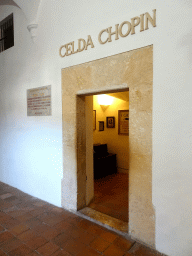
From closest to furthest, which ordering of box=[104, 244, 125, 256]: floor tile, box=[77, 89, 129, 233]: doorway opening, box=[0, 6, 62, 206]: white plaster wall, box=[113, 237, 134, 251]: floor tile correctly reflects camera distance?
box=[104, 244, 125, 256]: floor tile → box=[113, 237, 134, 251]: floor tile → box=[77, 89, 129, 233]: doorway opening → box=[0, 6, 62, 206]: white plaster wall

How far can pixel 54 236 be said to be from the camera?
240 centimetres

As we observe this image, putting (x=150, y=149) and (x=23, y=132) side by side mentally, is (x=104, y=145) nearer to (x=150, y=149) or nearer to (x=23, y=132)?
(x=23, y=132)

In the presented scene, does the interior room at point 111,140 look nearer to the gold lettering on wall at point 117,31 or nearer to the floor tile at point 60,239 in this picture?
the floor tile at point 60,239

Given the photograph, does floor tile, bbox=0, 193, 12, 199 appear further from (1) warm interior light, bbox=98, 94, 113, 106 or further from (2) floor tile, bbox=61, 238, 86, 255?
(1) warm interior light, bbox=98, 94, 113, 106

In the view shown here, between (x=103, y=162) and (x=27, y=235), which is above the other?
(x=103, y=162)

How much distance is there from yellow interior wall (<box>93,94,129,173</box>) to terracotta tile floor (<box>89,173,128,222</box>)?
0.76 m

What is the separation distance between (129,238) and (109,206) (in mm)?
954

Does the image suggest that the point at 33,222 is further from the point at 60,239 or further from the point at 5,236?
the point at 60,239

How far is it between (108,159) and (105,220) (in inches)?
108

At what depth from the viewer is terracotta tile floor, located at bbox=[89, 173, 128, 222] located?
311 cm

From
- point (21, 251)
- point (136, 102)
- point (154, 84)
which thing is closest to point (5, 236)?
point (21, 251)

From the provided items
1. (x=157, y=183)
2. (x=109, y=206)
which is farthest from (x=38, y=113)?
(x=157, y=183)

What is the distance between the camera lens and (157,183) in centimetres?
213

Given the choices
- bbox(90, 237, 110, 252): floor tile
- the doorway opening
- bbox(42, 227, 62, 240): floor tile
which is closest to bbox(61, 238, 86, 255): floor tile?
bbox(90, 237, 110, 252): floor tile
